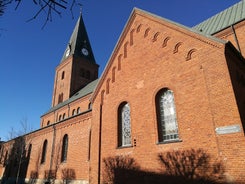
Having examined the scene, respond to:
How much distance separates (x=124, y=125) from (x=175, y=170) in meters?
3.98

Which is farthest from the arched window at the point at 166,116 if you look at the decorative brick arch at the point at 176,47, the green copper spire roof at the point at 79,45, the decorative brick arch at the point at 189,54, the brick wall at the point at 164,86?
the green copper spire roof at the point at 79,45

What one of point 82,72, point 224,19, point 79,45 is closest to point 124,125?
point 224,19

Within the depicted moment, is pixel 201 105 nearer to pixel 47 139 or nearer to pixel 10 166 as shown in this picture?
pixel 47 139

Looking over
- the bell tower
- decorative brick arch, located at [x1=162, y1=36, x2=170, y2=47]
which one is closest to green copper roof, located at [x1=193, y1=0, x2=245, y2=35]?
decorative brick arch, located at [x1=162, y1=36, x2=170, y2=47]

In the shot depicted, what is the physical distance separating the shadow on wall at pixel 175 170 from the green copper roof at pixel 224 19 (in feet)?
32.6

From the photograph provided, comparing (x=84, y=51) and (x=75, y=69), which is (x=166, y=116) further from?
(x=84, y=51)

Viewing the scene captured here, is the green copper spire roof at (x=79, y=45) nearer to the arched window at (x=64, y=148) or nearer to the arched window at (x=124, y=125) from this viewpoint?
the arched window at (x=64, y=148)

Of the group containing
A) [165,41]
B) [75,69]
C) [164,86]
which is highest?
[75,69]

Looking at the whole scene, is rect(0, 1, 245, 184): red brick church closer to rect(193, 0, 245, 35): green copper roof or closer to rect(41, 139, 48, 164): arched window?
rect(193, 0, 245, 35): green copper roof

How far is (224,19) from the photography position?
14.8m

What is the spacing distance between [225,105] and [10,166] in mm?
27512

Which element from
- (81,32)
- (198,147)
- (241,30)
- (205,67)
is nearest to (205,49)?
(205,67)

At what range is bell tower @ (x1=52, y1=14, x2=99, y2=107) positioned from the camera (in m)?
32.2

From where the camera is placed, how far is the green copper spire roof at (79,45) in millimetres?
35394
